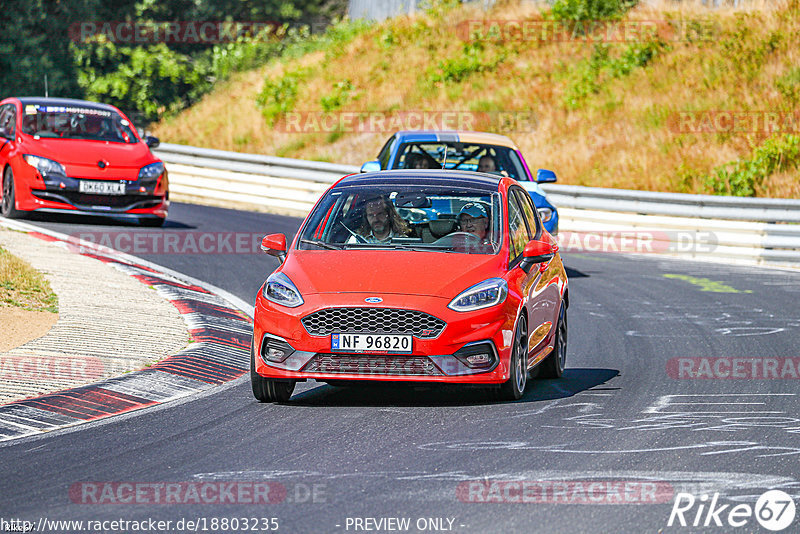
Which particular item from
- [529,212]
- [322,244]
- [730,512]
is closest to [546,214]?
[529,212]

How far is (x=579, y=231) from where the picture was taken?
2231cm

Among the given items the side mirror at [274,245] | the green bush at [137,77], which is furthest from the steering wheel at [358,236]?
the green bush at [137,77]

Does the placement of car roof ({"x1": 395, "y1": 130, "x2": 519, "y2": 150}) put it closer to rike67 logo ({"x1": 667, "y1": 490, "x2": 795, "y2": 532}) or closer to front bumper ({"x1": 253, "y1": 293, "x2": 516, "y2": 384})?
front bumper ({"x1": 253, "y1": 293, "x2": 516, "y2": 384})

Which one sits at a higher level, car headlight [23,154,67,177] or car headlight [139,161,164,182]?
car headlight [23,154,67,177]

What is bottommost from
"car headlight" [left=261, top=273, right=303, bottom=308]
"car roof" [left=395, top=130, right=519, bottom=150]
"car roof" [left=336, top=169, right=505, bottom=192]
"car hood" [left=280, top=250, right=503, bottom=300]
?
"car headlight" [left=261, top=273, right=303, bottom=308]

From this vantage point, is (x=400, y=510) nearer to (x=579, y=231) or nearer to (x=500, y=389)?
(x=500, y=389)

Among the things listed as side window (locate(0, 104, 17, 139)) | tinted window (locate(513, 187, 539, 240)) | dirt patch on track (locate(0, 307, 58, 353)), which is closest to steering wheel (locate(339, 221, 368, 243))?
tinted window (locate(513, 187, 539, 240))

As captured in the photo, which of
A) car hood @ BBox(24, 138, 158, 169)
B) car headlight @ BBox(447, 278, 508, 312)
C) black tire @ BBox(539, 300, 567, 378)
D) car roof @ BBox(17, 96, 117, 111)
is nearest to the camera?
car headlight @ BBox(447, 278, 508, 312)

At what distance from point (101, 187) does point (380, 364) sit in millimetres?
10709

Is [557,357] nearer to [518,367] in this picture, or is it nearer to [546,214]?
[518,367]

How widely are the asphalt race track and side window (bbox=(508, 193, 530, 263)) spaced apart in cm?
103

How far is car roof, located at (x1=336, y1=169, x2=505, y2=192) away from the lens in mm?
9914

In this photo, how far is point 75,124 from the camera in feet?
64.8

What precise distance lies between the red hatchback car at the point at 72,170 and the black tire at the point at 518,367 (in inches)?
413
